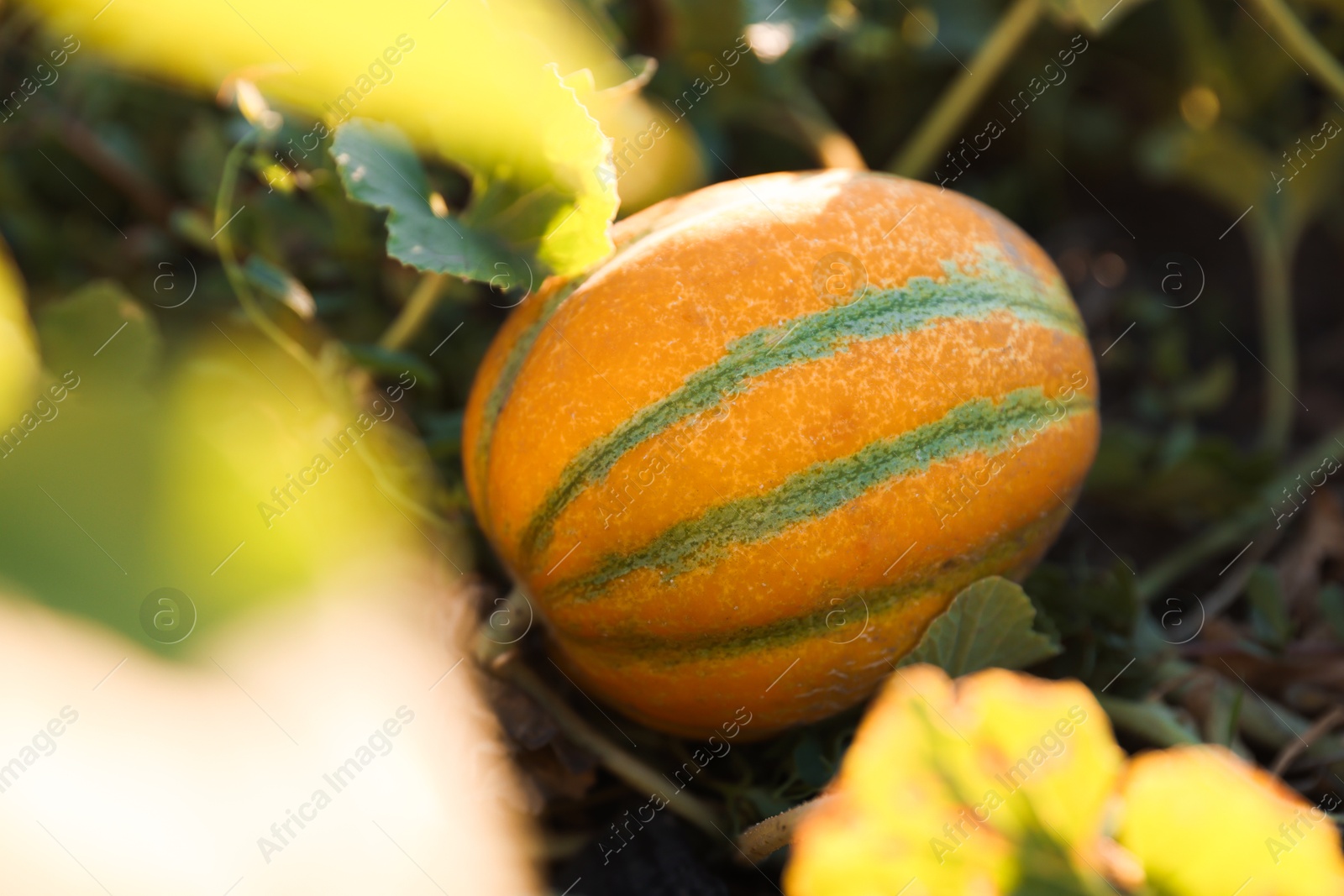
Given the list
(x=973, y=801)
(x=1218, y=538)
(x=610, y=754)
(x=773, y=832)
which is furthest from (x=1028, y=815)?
(x=1218, y=538)

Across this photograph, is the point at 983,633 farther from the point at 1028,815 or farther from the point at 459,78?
the point at 459,78

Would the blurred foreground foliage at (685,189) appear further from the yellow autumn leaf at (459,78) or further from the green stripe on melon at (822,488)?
the green stripe on melon at (822,488)

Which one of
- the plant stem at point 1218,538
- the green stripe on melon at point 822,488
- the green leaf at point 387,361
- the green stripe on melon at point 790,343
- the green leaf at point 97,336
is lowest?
the plant stem at point 1218,538

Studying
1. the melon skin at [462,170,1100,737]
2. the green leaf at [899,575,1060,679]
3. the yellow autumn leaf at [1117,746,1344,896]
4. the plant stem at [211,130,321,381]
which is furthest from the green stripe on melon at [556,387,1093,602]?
the plant stem at [211,130,321,381]

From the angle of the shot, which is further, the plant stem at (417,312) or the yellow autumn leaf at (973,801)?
the plant stem at (417,312)

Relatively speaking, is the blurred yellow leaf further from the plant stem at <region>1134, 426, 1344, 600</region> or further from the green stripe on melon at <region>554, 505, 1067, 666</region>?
the plant stem at <region>1134, 426, 1344, 600</region>

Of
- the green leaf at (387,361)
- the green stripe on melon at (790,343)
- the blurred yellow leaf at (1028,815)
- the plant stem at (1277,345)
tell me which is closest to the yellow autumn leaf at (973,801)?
the blurred yellow leaf at (1028,815)
